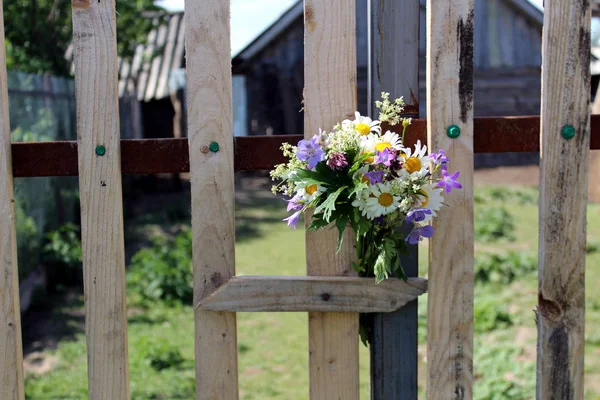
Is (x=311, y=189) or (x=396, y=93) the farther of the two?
(x=396, y=93)

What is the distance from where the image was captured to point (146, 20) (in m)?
13.5

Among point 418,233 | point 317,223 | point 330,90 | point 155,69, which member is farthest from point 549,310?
point 155,69

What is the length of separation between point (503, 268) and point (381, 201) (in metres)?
5.60

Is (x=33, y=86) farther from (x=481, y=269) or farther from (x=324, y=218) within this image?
(x=324, y=218)

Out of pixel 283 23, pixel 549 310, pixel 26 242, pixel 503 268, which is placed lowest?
pixel 503 268

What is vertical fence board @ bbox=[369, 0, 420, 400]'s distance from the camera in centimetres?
215

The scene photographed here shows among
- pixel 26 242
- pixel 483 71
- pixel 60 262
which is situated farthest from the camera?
pixel 483 71

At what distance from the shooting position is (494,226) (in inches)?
380

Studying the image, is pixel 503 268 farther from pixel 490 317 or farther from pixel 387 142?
pixel 387 142

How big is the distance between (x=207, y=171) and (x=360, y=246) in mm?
466

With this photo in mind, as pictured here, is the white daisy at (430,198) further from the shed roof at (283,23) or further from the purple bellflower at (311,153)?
the shed roof at (283,23)

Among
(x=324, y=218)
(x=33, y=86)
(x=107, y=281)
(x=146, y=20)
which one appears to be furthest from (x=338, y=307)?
(x=146, y=20)

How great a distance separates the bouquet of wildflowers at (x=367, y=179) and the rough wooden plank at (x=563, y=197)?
33 centimetres

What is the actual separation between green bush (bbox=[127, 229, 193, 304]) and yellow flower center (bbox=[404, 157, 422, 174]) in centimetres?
489
